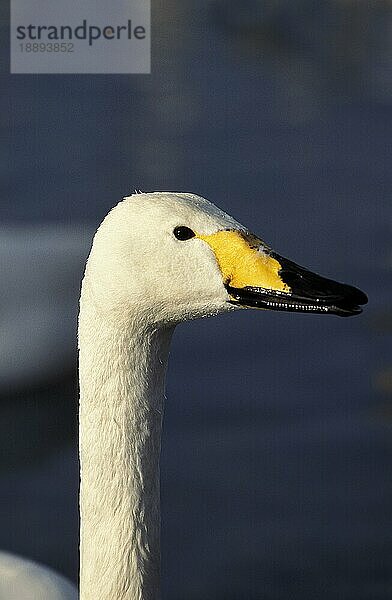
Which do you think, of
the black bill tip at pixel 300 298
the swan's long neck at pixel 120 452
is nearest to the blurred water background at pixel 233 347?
the swan's long neck at pixel 120 452

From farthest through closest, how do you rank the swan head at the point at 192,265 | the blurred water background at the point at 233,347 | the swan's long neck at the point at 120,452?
the blurred water background at the point at 233,347
the swan's long neck at the point at 120,452
the swan head at the point at 192,265

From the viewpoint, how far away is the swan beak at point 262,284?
252 centimetres

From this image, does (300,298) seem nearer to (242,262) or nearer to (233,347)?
(242,262)

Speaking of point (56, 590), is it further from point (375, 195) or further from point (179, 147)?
point (179, 147)

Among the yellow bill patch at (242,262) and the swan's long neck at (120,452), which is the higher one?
the yellow bill patch at (242,262)

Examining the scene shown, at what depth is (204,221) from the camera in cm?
252

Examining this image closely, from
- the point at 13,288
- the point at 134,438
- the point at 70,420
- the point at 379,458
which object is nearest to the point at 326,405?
the point at 379,458

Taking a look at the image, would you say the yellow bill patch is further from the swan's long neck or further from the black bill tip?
the swan's long neck

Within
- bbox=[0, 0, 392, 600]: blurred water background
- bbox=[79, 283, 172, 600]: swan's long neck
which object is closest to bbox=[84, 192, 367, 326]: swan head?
bbox=[79, 283, 172, 600]: swan's long neck

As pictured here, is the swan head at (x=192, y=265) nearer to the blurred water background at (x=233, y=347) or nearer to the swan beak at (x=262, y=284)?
the swan beak at (x=262, y=284)

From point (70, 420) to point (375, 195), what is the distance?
284 centimetres

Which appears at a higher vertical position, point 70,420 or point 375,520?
point 70,420

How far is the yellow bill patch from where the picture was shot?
2514 mm

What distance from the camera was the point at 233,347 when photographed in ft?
19.6
